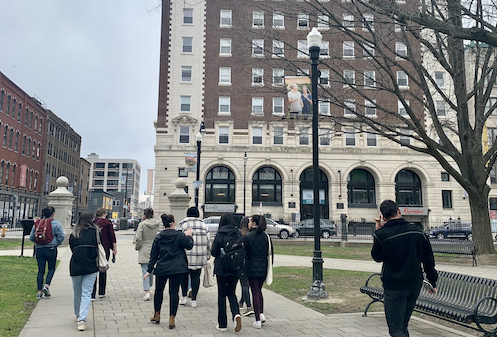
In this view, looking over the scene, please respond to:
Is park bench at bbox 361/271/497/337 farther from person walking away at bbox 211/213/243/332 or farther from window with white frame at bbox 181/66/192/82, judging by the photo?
window with white frame at bbox 181/66/192/82

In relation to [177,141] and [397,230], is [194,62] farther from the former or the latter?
[397,230]

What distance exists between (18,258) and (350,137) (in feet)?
113

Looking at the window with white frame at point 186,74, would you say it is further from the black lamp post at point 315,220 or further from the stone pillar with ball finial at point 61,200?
the black lamp post at point 315,220

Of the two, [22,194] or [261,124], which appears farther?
[22,194]

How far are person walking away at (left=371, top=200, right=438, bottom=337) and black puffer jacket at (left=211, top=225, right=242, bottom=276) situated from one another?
8.11 feet

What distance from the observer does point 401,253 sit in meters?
4.71

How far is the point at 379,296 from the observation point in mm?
7141

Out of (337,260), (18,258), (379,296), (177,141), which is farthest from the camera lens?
(177,141)

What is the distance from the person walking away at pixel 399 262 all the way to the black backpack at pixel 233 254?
2.32 meters

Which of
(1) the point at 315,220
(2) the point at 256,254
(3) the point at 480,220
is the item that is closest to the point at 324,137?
(3) the point at 480,220

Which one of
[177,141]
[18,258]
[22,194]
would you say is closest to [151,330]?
[18,258]

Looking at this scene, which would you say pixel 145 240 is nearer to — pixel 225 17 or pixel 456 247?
pixel 456 247

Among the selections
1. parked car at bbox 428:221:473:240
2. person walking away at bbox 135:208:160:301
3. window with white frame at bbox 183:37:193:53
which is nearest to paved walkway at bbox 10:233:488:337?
person walking away at bbox 135:208:160:301

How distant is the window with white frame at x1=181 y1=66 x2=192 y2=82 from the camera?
42.6m
